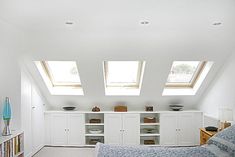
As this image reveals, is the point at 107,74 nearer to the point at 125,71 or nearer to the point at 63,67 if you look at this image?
the point at 125,71

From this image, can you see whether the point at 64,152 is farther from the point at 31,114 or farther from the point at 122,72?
the point at 122,72

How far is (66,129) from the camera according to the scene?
5578 mm

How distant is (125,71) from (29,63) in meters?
2.02

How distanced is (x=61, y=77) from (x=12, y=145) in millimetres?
2476

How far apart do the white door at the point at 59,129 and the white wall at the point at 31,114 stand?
0.90 feet

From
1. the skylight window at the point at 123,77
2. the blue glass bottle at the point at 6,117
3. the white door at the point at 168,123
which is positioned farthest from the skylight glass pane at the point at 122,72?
the blue glass bottle at the point at 6,117

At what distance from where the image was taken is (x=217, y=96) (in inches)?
193

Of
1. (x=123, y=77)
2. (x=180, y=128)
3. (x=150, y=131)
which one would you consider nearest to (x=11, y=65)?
(x=123, y=77)

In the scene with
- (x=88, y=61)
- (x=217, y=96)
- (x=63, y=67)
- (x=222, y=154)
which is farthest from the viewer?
(x=63, y=67)

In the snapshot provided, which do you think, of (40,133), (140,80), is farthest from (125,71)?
(40,133)

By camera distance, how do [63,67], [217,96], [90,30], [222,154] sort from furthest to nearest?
[63,67] → [217,96] → [90,30] → [222,154]

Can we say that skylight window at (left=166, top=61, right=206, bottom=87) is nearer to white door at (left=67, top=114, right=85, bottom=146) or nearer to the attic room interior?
the attic room interior

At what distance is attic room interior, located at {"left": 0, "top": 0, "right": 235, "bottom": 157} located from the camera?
2887mm

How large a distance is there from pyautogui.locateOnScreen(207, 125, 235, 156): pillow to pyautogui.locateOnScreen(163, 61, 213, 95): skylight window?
2.08 metres
